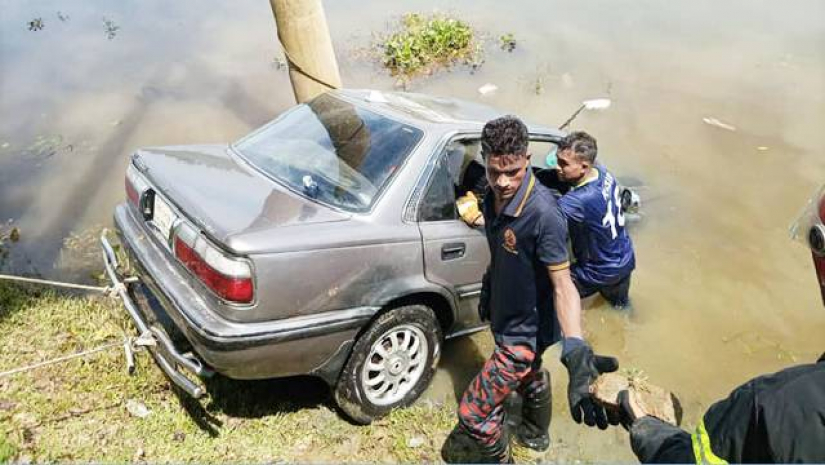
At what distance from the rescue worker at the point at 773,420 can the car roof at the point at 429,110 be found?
2208 mm

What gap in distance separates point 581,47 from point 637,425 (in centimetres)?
1003

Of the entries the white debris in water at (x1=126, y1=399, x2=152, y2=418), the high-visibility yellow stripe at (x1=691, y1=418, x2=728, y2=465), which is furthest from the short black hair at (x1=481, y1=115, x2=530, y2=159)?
the white debris in water at (x1=126, y1=399, x2=152, y2=418)

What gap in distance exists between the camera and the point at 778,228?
6.16m

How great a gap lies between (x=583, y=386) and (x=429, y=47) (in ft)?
27.4

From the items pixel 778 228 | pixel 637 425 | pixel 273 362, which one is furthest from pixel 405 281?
pixel 778 228

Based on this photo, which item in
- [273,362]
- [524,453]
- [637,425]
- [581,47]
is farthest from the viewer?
[581,47]

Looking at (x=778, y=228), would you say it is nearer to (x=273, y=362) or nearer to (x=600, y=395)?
(x=600, y=395)

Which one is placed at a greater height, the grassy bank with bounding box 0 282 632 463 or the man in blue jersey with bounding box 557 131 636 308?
the man in blue jersey with bounding box 557 131 636 308

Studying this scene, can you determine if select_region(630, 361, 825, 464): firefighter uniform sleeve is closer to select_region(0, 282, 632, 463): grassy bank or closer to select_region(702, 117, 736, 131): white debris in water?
select_region(0, 282, 632, 463): grassy bank

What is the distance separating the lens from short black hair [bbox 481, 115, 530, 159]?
250 cm

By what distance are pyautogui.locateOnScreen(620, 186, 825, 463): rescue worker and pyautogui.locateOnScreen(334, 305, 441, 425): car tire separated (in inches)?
69.7

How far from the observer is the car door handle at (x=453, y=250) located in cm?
339

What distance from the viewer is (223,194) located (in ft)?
10.3

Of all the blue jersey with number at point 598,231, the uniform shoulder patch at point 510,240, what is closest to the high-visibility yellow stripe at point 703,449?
the uniform shoulder patch at point 510,240
